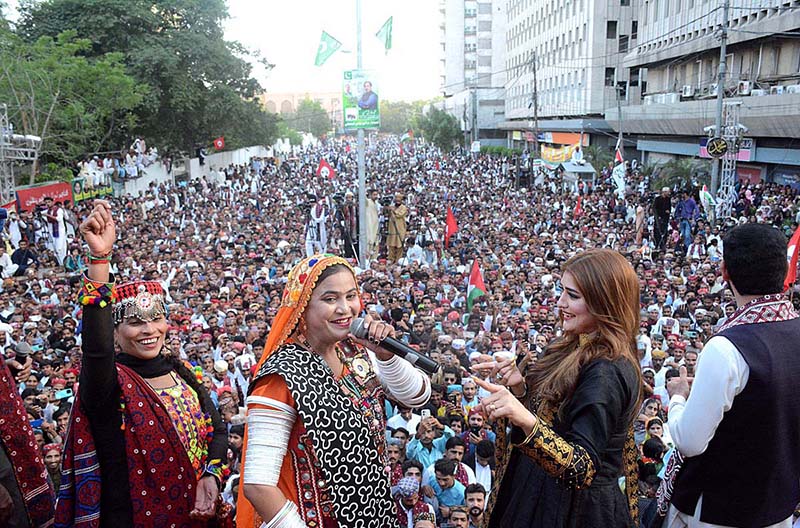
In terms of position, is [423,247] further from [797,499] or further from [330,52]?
[797,499]

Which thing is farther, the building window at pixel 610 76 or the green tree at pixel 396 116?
the green tree at pixel 396 116

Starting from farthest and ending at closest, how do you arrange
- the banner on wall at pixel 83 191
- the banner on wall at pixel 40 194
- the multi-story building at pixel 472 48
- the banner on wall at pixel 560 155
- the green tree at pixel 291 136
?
the green tree at pixel 291 136, the multi-story building at pixel 472 48, the banner on wall at pixel 560 155, the banner on wall at pixel 83 191, the banner on wall at pixel 40 194

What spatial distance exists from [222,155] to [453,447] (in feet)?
120

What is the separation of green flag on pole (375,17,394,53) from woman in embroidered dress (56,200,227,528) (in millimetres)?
11604

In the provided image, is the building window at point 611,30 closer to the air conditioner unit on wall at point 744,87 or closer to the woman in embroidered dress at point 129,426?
the air conditioner unit on wall at point 744,87

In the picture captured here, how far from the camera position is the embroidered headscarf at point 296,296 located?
205 centimetres

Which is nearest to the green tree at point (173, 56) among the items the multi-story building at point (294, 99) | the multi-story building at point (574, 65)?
the multi-story building at point (574, 65)

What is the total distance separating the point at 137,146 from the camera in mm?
26641

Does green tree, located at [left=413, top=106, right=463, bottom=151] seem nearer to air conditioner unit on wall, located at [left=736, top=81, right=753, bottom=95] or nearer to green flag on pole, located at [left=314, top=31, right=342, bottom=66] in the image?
air conditioner unit on wall, located at [left=736, top=81, right=753, bottom=95]

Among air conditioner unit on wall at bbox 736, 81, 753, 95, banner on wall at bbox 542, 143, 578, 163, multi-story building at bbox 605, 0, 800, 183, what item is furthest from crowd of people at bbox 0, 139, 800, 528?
air conditioner unit on wall at bbox 736, 81, 753, 95

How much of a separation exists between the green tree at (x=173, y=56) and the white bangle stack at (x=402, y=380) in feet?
89.7

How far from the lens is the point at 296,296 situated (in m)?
2.06

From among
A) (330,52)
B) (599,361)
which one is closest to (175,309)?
(330,52)

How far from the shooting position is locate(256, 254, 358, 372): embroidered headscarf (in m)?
2.05
